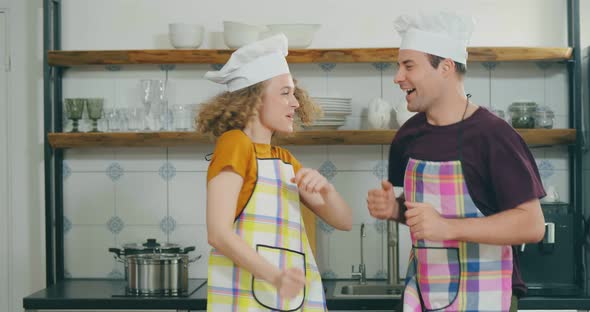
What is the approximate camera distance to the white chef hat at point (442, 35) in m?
2.26

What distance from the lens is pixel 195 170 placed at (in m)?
3.61

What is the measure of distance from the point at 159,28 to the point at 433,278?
6.33 ft

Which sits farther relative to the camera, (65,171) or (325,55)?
(65,171)

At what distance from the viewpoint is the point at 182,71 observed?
3613mm

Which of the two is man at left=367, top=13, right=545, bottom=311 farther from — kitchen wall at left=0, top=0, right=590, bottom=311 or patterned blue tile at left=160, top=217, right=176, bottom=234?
patterned blue tile at left=160, top=217, right=176, bottom=234

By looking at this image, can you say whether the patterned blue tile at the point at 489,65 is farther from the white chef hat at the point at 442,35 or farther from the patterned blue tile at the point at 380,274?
the white chef hat at the point at 442,35

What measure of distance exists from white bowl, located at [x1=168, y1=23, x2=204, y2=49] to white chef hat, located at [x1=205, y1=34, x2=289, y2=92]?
109cm

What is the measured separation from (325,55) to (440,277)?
1.40 meters

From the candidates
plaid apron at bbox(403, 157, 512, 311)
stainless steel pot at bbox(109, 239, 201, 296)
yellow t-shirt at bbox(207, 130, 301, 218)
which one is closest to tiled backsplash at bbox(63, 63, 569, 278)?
stainless steel pot at bbox(109, 239, 201, 296)

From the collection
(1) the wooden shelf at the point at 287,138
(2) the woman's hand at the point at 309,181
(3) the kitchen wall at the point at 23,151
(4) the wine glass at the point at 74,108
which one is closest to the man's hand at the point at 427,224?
(2) the woman's hand at the point at 309,181

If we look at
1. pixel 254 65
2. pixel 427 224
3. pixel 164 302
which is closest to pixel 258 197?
pixel 254 65

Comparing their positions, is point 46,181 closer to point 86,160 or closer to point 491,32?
point 86,160

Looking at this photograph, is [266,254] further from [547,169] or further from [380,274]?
[547,169]

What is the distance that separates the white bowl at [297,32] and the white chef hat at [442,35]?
111 centimetres
